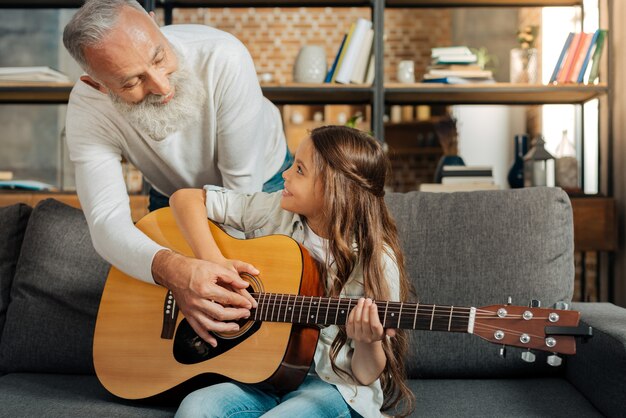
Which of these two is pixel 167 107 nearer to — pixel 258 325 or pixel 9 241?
pixel 258 325

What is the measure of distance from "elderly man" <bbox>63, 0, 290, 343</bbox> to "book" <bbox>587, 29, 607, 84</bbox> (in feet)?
5.71

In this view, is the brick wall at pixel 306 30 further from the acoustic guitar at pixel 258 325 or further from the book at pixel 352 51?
the acoustic guitar at pixel 258 325

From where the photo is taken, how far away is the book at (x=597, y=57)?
9.77 feet

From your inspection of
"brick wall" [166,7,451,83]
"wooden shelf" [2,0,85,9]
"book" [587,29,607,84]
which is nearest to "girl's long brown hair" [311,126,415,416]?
"book" [587,29,607,84]

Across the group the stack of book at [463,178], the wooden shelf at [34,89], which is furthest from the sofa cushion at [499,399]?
the wooden shelf at [34,89]

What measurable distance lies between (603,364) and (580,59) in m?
1.92

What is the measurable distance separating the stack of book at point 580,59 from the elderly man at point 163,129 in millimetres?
1682

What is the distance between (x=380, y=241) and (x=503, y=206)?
1.53 feet

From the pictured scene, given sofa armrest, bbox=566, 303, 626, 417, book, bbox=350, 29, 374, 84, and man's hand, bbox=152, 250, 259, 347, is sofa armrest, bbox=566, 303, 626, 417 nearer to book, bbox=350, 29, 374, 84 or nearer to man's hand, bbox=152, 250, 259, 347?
man's hand, bbox=152, 250, 259, 347

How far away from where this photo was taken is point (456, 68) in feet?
10.3

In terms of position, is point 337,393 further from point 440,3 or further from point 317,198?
point 440,3

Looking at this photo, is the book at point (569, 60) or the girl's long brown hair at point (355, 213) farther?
the book at point (569, 60)

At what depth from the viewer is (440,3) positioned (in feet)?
10.7

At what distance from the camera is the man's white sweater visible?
1735 mm
